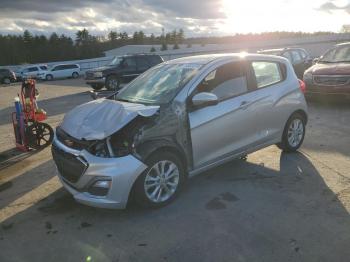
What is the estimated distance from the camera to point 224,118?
523cm

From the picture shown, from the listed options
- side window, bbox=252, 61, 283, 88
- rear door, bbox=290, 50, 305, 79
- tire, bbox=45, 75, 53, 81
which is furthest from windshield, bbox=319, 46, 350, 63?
tire, bbox=45, 75, 53, 81

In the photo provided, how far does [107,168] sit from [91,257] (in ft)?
3.09

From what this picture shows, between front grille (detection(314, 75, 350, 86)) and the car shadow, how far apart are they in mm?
6014

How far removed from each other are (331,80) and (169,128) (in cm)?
775

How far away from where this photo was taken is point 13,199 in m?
5.19

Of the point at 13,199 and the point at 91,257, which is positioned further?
the point at 13,199

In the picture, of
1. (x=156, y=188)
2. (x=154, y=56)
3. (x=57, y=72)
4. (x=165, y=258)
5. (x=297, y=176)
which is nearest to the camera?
(x=165, y=258)

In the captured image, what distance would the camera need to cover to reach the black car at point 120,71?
20016 millimetres

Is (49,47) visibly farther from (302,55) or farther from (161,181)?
(161,181)

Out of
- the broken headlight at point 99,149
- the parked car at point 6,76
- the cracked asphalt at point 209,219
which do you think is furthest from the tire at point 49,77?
the broken headlight at point 99,149

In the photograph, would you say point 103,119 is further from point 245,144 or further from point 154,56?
point 154,56

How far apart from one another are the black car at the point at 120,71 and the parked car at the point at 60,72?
1739 cm

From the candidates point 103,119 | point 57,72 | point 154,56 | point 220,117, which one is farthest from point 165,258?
point 57,72

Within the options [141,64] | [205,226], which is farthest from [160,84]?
[141,64]
